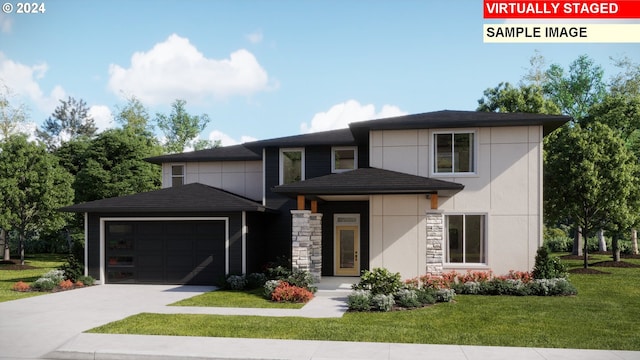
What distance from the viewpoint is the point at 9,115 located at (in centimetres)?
4681

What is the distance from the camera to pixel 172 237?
20.7 m

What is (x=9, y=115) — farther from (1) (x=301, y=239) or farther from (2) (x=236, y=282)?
(1) (x=301, y=239)

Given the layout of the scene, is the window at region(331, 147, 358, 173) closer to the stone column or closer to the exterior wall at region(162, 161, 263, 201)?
the exterior wall at region(162, 161, 263, 201)

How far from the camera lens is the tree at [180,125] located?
208ft

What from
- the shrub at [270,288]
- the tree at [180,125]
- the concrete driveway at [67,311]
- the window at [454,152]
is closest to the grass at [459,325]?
the concrete driveway at [67,311]

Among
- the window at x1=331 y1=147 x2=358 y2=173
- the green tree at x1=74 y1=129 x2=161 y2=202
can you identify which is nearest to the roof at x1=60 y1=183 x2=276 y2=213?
the window at x1=331 y1=147 x2=358 y2=173

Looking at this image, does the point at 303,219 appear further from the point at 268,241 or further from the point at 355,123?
the point at 268,241

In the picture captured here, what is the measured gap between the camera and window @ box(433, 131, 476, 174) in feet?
61.6

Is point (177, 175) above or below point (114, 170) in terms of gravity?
below

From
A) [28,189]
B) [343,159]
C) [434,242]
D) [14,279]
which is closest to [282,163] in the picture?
[343,159]

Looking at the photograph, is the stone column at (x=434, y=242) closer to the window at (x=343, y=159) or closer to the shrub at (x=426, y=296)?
the shrub at (x=426, y=296)

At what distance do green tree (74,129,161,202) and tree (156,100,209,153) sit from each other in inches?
1120

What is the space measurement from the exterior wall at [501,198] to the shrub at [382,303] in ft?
13.2

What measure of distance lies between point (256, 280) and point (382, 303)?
22.4ft
